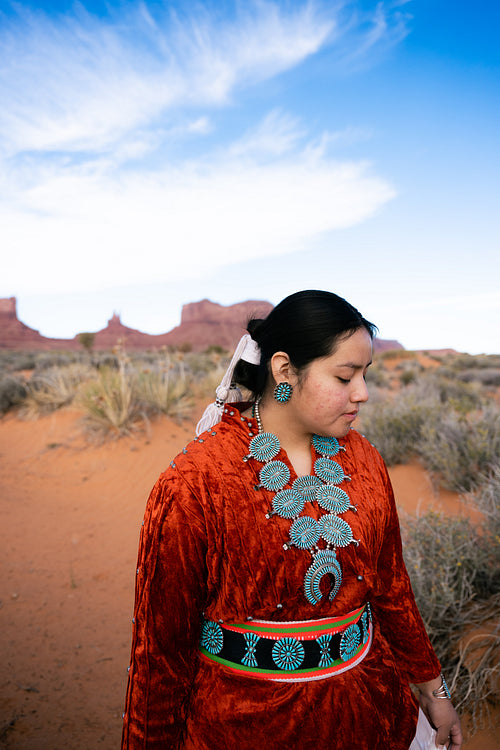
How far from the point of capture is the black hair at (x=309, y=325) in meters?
1.42

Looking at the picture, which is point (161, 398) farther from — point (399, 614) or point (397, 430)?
point (399, 614)

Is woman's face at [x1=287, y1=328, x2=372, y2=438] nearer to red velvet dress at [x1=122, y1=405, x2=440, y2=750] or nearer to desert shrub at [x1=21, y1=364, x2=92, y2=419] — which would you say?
red velvet dress at [x1=122, y1=405, x2=440, y2=750]

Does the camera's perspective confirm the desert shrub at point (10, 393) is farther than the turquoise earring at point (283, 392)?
Yes

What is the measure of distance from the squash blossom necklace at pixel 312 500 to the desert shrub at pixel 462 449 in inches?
156

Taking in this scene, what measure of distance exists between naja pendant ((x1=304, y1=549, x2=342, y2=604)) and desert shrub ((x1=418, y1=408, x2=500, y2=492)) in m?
4.03

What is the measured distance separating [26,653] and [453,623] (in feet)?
9.98

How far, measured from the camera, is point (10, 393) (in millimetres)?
10156

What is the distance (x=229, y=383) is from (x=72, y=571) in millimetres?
3771

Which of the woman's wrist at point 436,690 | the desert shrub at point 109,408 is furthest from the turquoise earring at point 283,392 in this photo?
the desert shrub at point 109,408

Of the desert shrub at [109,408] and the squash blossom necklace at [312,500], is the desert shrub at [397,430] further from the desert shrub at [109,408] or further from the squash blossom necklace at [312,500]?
the squash blossom necklace at [312,500]

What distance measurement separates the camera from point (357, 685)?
140cm

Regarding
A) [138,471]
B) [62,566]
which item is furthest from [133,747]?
[138,471]

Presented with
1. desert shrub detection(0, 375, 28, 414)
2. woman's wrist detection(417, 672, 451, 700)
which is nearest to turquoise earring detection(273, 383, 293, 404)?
woman's wrist detection(417, 672, 451, 700)

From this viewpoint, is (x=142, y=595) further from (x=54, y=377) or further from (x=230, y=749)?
(x=54, y=377)
